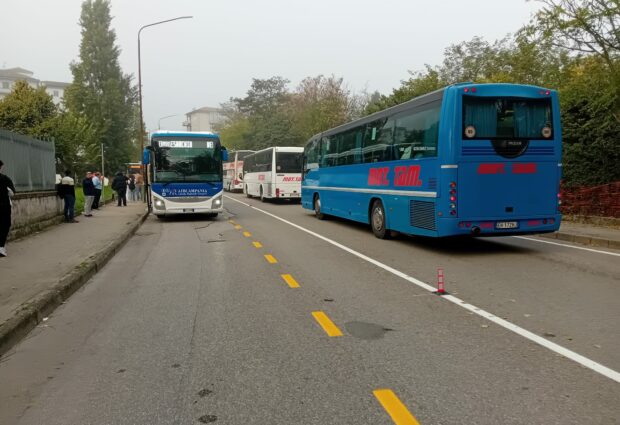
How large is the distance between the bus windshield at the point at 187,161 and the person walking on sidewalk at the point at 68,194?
2826 mm

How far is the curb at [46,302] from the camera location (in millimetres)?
5191

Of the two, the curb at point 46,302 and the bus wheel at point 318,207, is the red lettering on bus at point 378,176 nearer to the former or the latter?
the bus wheel at point 318,207

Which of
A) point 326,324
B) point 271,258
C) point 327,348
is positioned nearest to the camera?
point 327,348

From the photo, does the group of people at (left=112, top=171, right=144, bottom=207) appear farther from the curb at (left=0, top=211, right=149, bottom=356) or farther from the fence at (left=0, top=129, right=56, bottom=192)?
the curb at (left=0, top=211, right=149, bottom=356)

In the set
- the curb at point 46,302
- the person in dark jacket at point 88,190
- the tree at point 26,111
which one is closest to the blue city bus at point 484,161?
the curb at point 46,302

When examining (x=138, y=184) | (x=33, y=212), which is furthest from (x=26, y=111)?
(x=33, y=212)

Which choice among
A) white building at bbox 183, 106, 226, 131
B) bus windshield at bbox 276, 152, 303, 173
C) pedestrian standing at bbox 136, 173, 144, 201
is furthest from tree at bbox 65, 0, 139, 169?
white building at bbox 183, 106, 226, 131

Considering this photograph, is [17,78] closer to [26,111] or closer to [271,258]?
[26,111]

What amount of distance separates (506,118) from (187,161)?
1175 centimetres

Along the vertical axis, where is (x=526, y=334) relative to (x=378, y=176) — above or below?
below

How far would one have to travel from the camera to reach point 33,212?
14109mm

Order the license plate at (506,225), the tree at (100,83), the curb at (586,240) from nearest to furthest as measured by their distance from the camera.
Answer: the license plate at (506,225) < the curb at (586,240) < the tree at (100,83)

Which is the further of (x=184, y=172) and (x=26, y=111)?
(x=26, y=111)

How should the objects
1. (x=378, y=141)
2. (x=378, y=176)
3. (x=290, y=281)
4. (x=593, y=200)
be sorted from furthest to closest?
(x=593, y=200), (x=378, y=141), (x=378, y=176), (x=290, y=281)
